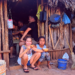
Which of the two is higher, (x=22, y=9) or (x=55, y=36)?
(x=22, y=9)

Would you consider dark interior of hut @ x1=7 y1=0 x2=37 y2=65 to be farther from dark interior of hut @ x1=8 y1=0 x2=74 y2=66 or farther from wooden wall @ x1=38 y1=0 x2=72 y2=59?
wooden wall @ x1=38 y1=0 x2=72 y2=59

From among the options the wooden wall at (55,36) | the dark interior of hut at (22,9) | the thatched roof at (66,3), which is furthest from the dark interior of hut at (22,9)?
the thatched roof at (66,3)

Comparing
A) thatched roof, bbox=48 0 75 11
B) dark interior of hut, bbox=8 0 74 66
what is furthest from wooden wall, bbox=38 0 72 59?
dark interior of hut, bbox=8 0 74 66

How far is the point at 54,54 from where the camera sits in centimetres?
422

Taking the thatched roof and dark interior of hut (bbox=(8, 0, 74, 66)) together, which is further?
dark interior of hut (bbox=(8, 0, 74, 66))

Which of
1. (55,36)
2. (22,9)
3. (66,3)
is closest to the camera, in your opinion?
(66,3)

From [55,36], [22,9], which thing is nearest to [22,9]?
[22,9]

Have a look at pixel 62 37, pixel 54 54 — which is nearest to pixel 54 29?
pixel 62 37

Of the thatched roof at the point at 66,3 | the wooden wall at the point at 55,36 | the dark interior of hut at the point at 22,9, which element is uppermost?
the dark interior of hut at the point at 22,9

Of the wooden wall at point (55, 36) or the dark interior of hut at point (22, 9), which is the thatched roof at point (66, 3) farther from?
the dark interior of hut at point (22, 9)

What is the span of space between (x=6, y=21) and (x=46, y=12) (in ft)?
5.36

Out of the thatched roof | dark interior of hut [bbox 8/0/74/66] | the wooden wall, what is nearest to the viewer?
the thatched roof

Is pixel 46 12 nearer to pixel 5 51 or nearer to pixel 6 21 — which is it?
pixel 6 21

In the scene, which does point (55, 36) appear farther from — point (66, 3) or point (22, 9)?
point (22, 9)
